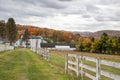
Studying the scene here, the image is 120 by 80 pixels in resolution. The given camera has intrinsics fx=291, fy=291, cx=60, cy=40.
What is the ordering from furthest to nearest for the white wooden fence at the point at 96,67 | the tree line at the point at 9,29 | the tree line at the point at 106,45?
the tree line at the point at 9,29 → the tree line at the point at 106,45 → the white wooden fence at the point at 96,67

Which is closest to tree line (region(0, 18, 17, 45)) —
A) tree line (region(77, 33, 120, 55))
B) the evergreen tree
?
the evergreen tree

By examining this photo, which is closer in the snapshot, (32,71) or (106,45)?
(32,71)

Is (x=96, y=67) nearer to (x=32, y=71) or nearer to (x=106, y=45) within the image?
(x=32, y=71)

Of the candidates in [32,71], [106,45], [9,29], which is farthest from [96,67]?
[9,29]

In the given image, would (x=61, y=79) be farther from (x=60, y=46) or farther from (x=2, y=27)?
(x=60, y=46)

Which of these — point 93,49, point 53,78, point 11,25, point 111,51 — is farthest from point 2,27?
point 53,78

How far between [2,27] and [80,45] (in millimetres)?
33390

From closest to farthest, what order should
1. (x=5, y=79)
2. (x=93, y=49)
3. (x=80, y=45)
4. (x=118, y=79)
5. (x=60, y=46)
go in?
1. (x=118, y=79)
2. (x=5, y=79)
3. (x=93, y=49)
4. (x=80, y=45)
5. (x=60, y=46)

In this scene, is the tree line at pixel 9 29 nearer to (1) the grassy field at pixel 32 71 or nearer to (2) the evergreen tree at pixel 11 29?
(2) the evergreen tree at pixel 11 29

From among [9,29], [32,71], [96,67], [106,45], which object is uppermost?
[9,29]

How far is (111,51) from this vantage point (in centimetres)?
9319

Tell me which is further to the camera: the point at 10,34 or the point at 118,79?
the point at 10,34

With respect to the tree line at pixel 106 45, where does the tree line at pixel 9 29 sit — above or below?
above

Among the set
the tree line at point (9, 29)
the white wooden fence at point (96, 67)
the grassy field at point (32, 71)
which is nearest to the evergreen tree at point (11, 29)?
the tree line at point (9, 29)
